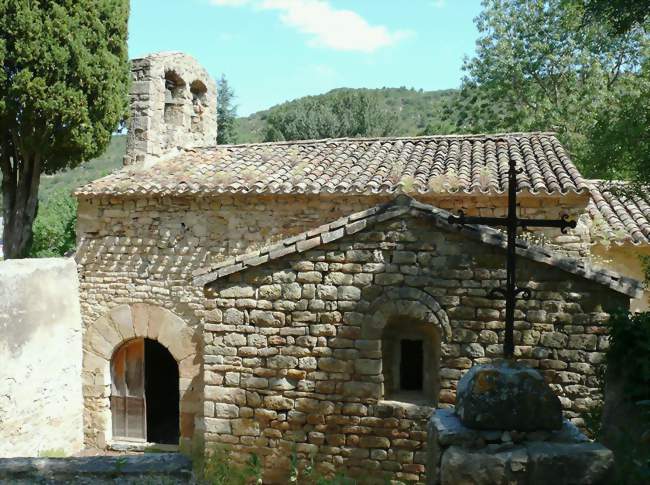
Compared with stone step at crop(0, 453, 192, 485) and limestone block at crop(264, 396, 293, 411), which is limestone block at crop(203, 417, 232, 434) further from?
stone step at crop(0, 453, 192, 485)

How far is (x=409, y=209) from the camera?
5664mm

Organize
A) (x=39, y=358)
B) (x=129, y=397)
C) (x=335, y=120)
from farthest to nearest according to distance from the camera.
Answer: (x=335, y=120), (x=129, y=397), (x=39, y=358)

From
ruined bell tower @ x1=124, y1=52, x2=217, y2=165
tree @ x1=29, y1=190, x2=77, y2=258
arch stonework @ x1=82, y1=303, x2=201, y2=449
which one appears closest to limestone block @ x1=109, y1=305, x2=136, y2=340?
arch stonework @ x1=82, y1=303, x2=201, y2=449

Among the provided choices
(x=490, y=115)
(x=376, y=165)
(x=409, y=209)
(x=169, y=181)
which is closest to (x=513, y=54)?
(x=490, y=115)

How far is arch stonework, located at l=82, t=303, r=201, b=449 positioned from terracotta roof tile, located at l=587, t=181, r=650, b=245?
21.3ft

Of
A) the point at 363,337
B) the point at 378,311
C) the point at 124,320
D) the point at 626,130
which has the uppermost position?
the point at 626,130

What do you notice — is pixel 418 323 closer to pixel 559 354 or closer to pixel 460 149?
pixel 559 354

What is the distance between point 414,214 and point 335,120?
81.1ft

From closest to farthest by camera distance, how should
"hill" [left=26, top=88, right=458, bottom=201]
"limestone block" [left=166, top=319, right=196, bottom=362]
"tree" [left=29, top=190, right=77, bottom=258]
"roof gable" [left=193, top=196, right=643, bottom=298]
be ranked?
"roof gable" [left=193, top=196, right=643, bottom=298] → "limestone block" [left=166, top=319, right=196, bottom=362] → "tree" [left=29, top=190, right=77, bottom=258] → "hill" [left=26, top=88, right=458, bottom=201]

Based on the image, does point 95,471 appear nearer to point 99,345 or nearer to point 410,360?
point 410,360

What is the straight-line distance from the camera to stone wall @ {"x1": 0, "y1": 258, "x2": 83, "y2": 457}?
7938mm

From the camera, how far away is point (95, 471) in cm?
485

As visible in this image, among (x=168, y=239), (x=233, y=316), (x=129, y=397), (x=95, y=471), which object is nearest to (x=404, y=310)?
(x=233, y=316)

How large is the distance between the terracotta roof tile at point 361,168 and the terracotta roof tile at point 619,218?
1.16 meters
